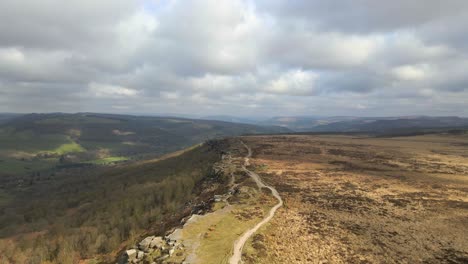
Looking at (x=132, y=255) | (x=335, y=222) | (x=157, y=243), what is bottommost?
(x=132, y=255)

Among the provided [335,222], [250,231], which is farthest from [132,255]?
[335,222]

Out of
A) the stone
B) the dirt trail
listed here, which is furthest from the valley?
the stone

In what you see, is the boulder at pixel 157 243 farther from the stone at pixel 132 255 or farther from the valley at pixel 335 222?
the stone at pixel 132 255

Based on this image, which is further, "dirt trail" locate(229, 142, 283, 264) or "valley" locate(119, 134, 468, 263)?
"valley" locate(119, 134, 468, 263)

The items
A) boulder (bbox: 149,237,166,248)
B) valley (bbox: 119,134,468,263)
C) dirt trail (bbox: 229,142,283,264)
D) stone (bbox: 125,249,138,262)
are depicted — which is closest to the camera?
dirt trail (bbox: 229,142,283,264)

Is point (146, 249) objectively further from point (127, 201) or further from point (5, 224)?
point (5, 224)

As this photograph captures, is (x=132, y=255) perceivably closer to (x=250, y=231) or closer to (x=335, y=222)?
(x=250, y=231)

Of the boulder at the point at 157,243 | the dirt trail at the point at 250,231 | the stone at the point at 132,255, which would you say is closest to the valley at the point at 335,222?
the dirt trail at the point at 250,231

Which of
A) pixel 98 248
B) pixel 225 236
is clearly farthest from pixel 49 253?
pixel 225 236

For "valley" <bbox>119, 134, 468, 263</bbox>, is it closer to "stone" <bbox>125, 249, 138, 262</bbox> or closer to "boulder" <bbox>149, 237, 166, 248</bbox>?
"boulder" <bbox>149, 237, 166, 248</bbox>

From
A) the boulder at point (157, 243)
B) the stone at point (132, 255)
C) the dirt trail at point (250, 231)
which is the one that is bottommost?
the stone at point (132, 255)

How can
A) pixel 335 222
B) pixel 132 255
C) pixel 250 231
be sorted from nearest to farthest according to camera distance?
pixel 132 255
pixel 250 231
pixel 335 222

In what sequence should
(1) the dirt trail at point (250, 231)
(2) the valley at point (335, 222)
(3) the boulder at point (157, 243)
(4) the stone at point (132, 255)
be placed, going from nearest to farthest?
(1) the dirt trail at point (250, 231), (2) the valley at point (335, 222), (4) the stone at point (132, 255), (3) the boulder at point (157, 243)
